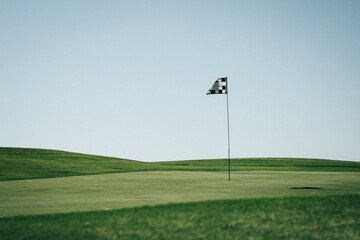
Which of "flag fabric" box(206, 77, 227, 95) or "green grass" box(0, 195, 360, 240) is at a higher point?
"flag fabric" box(206, 77, 227, 95)

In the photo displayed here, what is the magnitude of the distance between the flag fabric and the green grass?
11.0 meters

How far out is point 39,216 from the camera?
6820mm

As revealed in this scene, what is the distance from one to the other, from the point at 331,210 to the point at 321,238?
6.14ft

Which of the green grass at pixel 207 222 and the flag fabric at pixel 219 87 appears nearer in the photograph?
the green grass at pixel 207 222

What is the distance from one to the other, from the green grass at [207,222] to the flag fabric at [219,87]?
433 inches

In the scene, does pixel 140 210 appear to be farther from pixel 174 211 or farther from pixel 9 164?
pixel 9 164

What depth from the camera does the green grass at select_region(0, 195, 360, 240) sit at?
5488mm

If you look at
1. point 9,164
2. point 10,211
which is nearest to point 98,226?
point 10,211

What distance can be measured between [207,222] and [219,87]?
1270cm

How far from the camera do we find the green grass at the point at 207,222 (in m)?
5.49

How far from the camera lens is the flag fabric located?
18266mm

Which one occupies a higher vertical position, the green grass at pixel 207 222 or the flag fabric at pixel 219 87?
the flag fabric at pixel 219 87

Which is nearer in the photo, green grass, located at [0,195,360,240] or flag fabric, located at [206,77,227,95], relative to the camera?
green grass, located at [0,195,360,240]

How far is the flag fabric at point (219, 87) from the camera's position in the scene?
59.9 feet
